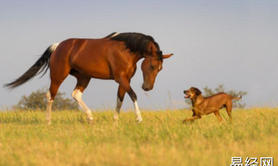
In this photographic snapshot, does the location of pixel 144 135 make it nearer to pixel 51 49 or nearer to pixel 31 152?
pixel 31 152

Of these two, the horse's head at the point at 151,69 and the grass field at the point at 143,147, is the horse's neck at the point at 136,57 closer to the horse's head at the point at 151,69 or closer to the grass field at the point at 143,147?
the horse's head at the point at 151,69

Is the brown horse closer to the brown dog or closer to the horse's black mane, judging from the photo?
the horse's black mane

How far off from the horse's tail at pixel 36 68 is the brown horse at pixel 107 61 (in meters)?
0.07

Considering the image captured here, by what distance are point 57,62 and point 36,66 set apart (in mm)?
1530

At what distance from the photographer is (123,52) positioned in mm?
9609

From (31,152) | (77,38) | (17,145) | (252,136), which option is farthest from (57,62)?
(252,136)

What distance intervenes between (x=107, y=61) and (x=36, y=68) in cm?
303

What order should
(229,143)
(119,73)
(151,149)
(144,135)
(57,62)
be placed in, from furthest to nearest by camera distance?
(57,62)
(119,73)
(144,135)
(229,143)
(151,149)

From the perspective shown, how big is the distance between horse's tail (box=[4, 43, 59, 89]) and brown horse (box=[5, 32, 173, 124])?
7cm

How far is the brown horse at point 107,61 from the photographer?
9.16 meters

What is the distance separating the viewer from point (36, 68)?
1184 cm

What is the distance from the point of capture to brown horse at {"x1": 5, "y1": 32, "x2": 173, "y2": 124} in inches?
360

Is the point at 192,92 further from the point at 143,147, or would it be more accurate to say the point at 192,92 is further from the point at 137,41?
the point at 143,147

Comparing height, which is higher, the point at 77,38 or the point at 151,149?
the point at 77,38
